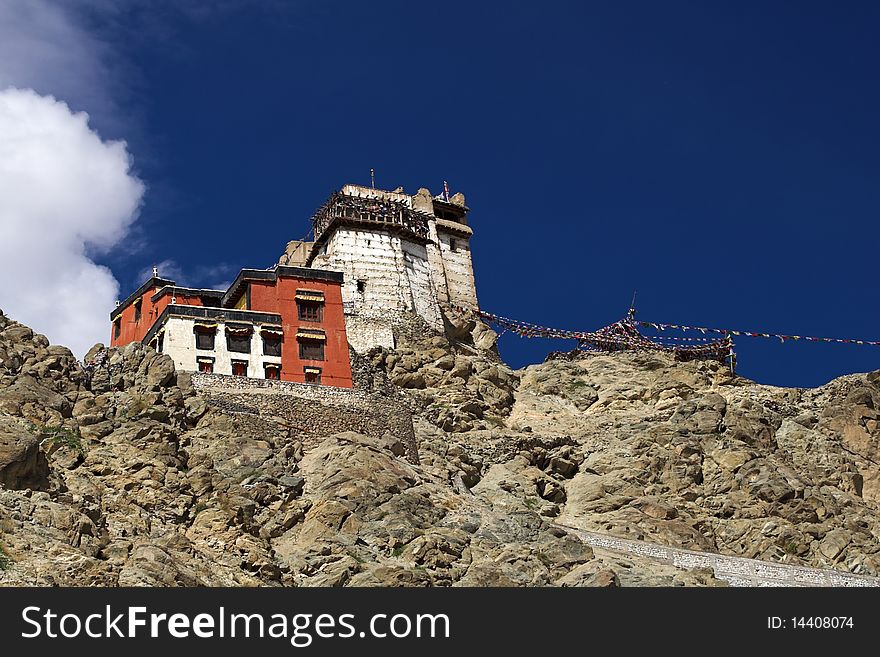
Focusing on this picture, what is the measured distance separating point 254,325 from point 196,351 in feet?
14.2

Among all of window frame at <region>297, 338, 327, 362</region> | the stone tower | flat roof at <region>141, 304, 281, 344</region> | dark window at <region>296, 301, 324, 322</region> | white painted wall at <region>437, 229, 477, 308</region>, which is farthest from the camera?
white painted wall at <region>437, 229, 477, 308</region>

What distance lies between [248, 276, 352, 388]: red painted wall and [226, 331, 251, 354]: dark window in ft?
7.13

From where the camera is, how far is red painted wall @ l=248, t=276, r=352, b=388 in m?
82.6

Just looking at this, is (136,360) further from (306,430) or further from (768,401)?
(768,401)

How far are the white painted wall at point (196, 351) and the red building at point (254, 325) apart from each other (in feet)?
0.19

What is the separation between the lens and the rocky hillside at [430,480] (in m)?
60.1

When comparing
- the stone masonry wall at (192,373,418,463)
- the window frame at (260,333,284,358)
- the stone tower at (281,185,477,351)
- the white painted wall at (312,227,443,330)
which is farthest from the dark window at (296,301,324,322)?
the white painted wall at (312,227,443,330)

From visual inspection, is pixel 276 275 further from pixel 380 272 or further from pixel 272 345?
pixel 380 272

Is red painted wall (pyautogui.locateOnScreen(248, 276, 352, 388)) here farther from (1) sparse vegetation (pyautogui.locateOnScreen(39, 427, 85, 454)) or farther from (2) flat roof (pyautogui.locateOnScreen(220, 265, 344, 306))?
(1) sparse vegetation (pyautogui.locateOnScreen(39, 427, 85, 454))

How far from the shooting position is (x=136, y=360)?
7406cm

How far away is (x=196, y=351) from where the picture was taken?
79562 mm

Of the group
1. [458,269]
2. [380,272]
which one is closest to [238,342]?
[380,272]

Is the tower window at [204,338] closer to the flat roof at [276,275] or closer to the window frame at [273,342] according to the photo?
the window frame at [273,342]

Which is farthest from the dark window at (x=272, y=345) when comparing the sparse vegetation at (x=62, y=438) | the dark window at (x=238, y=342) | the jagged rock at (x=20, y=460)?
the jagged rock at (x=20, y=460)
